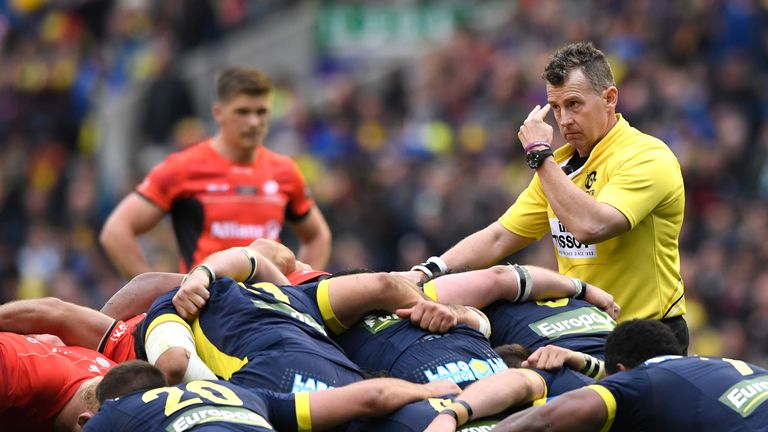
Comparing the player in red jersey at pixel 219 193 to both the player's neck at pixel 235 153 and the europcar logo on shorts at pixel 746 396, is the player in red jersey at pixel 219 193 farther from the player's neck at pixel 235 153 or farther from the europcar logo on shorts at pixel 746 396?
the europcar logo on shorts at pixel 746 396

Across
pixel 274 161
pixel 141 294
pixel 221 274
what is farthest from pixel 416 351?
pixel 274 161

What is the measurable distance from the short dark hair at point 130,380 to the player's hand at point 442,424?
1.20 m

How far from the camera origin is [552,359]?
756 cm

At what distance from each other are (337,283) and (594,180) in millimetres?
1530

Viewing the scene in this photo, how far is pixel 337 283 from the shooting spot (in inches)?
307

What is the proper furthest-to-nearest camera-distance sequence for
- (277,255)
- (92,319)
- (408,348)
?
1. (277,255)
2. (92,319)
3. (408,348)

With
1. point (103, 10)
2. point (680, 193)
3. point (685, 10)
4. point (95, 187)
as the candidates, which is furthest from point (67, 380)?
point (103, 10)

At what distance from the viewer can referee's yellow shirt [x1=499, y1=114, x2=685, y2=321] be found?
26.3 ft

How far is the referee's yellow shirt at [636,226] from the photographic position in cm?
802

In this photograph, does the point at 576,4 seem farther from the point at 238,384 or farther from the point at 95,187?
the point at 238,384

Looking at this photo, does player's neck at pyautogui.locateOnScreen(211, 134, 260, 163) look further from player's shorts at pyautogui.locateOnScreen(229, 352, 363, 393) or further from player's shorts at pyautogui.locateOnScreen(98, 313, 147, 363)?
player's shorts at pyautogui.locateOnScreen(229, 352, 363, 393)

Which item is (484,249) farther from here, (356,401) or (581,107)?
(356,401)

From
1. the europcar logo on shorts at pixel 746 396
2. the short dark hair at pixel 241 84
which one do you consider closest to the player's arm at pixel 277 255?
the short dark hair at pixel 241 84

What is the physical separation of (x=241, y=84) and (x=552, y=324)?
3671 millimetres
